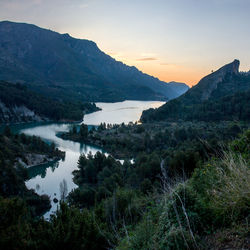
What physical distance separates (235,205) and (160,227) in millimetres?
876

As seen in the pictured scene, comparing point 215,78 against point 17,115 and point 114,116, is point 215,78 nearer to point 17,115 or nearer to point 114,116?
point 114,116

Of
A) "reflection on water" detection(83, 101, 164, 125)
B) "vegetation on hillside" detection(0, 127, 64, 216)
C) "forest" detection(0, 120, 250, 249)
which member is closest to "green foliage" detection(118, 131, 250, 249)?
"forest" detection(0, 120, 250, 249)

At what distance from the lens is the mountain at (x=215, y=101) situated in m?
55.2

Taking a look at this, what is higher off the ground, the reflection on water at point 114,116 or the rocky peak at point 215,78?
the rocky peak at point 215,78

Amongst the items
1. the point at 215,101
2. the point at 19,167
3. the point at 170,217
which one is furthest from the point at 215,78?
the point at 170,217

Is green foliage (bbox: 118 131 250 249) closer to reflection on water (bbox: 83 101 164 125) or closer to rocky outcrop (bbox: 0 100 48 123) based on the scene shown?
reflection on water (bbox: 83 101 164 125)

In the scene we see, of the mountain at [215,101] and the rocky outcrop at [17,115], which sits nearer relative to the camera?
the mountain at [215,101]

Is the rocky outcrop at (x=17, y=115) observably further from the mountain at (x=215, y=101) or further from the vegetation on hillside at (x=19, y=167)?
the mountain at (x=215, y=101)

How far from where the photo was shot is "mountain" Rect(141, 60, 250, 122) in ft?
181

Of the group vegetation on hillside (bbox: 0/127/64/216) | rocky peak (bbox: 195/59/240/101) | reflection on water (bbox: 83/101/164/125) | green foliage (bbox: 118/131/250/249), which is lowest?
vegetation on hillside (bbox: 0/127/64/216)

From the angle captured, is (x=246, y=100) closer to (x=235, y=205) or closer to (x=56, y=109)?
(x=56, y=109)

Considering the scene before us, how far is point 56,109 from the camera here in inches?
3068

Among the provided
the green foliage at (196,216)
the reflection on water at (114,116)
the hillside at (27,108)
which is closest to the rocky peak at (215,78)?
the reflection on water at (114,116)

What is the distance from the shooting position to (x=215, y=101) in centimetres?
6625
